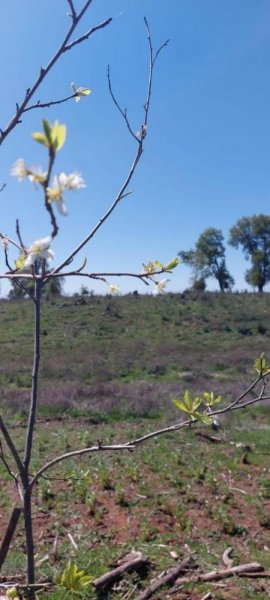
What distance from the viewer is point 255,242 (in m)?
45.8

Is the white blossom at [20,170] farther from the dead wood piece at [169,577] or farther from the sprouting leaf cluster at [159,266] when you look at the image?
the dead wood piece at [169,577]

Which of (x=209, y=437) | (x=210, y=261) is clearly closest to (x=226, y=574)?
(x=209, y=437)

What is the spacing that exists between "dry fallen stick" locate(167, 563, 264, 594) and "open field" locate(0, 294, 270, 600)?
73 mm

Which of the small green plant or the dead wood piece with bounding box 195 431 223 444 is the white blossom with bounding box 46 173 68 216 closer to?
the small green plant

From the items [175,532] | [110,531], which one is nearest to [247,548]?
[175,532]

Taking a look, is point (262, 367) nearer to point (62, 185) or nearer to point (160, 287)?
point (160, 287)

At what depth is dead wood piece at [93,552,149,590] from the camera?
11.0 feet

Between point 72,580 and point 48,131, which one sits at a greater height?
point 48,131

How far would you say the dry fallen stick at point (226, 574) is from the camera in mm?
3396

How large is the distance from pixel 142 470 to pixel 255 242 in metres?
41.6

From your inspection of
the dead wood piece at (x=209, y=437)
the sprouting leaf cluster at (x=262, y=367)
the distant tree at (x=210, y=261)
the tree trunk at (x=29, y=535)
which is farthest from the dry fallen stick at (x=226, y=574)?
the distant tree at (x=210, y=261)

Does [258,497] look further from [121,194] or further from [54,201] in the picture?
[54,201]

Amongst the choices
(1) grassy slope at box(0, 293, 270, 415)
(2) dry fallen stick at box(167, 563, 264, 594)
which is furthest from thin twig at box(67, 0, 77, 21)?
(1) grassy slope at box(0, 293, 270, 415)

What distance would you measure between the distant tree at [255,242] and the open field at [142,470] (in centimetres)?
2820
